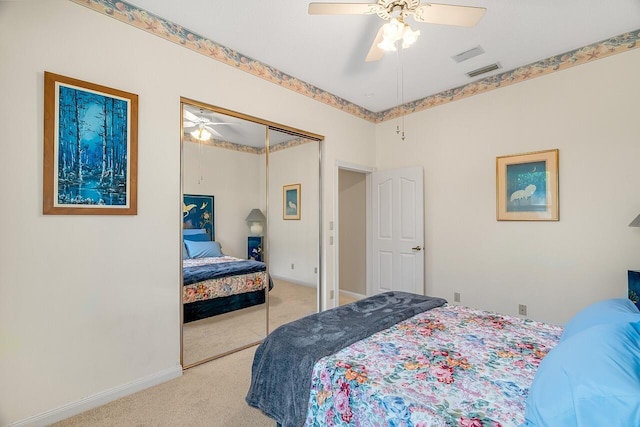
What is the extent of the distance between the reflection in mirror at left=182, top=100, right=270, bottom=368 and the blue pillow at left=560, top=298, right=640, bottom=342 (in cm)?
249

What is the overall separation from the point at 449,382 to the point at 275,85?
3050mm

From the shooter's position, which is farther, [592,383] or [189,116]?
[189,116]

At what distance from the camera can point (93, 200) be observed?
6.64 feet

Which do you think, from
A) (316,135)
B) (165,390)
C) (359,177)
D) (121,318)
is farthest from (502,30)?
(165,390)

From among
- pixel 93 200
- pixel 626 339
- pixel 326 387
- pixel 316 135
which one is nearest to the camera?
pixel 626 339

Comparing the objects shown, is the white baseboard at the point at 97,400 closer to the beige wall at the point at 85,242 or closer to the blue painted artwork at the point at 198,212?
the beige wall at the point at 85,242

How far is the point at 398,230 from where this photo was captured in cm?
411

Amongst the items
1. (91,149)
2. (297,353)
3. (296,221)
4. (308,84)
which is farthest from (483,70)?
(91,149)

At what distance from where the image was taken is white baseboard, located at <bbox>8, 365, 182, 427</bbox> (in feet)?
5.96

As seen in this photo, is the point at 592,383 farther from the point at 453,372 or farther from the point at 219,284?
the point at 219,284

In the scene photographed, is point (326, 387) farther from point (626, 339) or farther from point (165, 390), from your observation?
point (165, 390)

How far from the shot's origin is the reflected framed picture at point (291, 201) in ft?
10.8

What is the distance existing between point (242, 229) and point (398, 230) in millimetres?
2196

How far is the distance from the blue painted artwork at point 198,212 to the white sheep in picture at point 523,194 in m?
3.14
